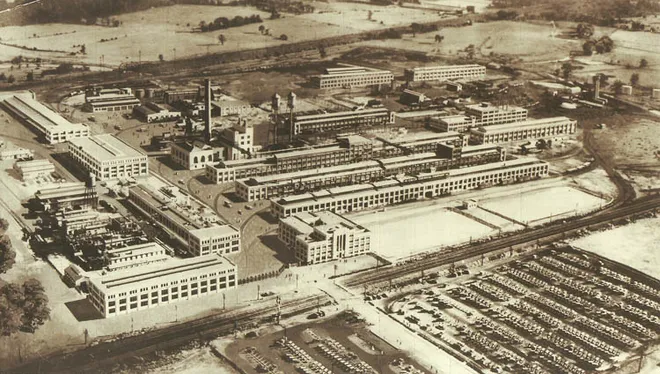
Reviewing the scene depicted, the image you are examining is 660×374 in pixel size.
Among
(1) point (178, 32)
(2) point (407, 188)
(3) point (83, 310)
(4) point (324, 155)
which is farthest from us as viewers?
(1) point (178, 32)

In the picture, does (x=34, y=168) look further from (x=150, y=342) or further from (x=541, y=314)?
(x=541, y=314)

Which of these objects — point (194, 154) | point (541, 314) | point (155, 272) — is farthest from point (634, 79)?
point (155, 272)

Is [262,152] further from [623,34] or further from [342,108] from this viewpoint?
[623,34]

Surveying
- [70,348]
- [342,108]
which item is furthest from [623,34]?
[70,348]

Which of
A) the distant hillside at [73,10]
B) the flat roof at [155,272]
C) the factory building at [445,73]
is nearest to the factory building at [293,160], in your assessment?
the flat roof at [155,272]

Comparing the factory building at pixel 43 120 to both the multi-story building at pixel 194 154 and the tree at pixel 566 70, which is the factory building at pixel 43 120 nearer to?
the multi-story building at pixel 194 154
